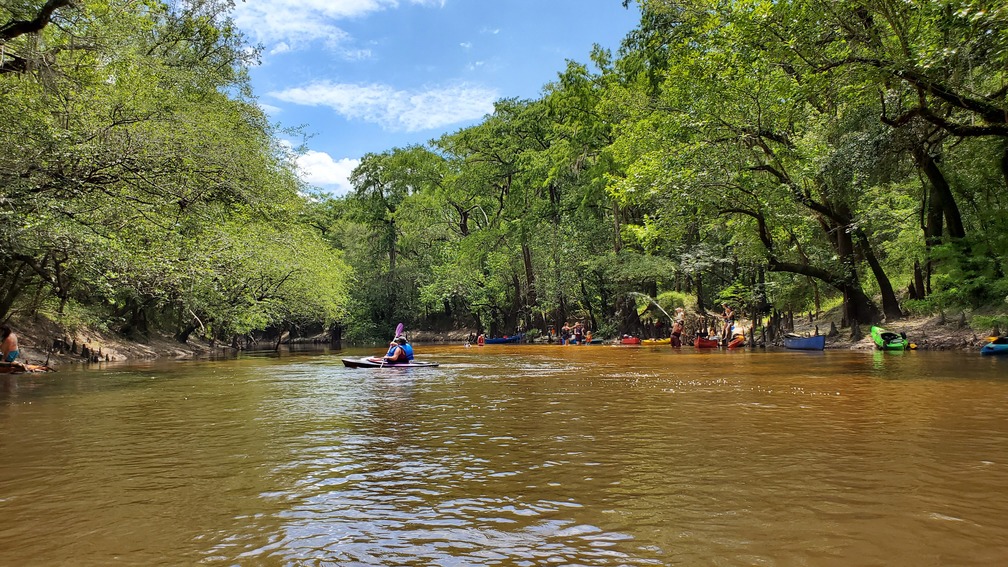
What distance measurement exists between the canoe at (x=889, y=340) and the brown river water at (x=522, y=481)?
11.0 metres

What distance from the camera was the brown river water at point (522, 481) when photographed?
3.27 m

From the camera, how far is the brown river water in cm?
327

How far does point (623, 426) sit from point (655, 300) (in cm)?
2825

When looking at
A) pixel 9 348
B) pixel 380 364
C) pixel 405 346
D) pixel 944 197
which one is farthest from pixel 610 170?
pixel 9 348

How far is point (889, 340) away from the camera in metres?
19.6

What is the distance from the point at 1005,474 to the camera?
4480mm

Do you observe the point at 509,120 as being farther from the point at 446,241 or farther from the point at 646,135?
the point at 646,135

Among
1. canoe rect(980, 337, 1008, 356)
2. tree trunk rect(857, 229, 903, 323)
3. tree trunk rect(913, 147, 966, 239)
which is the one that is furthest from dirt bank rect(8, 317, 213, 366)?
tree trunk rect(913, 147, 966, 239)

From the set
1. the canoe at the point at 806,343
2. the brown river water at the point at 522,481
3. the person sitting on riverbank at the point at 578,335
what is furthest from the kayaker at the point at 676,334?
the brown river water at the point at 522,481

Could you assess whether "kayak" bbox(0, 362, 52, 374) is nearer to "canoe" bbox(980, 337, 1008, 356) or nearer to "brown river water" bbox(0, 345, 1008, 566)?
"brown river water" bbox(0, 345, 1008, 566)

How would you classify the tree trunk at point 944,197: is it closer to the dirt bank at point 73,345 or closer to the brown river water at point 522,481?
the brown river water at point 522,481

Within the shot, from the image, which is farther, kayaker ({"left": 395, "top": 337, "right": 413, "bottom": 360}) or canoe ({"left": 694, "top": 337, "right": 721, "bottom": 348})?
canoe ({"left": 694, "top": 337, "right": 721, "bottom": 348})

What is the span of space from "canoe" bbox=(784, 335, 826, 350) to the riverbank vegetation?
8.73 feet

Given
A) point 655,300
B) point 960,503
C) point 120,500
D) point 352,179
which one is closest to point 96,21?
point 120,500
